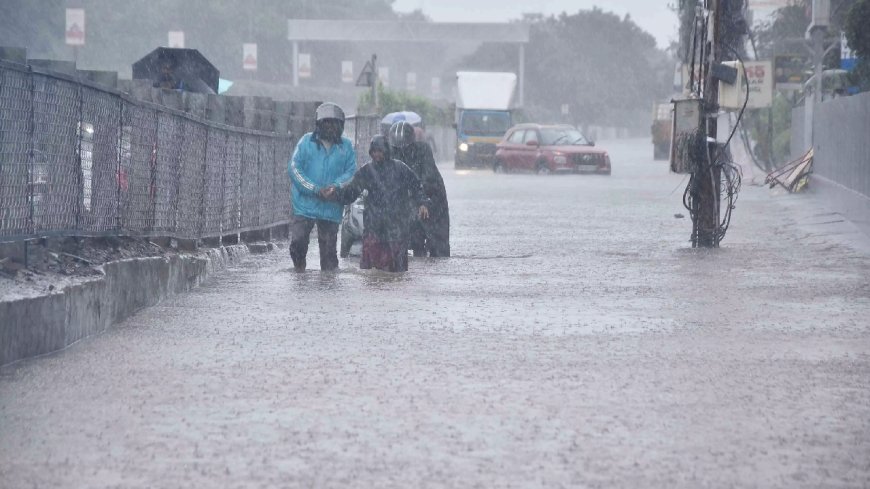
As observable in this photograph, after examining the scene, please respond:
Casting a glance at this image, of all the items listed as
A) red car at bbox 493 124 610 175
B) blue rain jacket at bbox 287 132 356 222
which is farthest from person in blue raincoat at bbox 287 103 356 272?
red car at bbox 493 124 610 175

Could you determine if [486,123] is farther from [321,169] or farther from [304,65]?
[321,169]

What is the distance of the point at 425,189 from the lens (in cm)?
1686

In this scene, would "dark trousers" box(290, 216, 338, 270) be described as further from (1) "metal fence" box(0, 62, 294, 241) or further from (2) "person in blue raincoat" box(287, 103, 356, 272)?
(1) "metal fence" box(0, 62, 294, 241)

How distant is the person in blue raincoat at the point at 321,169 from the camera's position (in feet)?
48.9

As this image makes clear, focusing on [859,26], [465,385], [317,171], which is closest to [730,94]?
[317,171]

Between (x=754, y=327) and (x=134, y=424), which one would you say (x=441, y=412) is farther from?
(x=754, y=327)

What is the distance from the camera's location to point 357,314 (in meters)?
11.4

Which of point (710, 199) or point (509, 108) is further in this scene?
point (509, 108)

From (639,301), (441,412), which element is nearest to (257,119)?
(639,301)

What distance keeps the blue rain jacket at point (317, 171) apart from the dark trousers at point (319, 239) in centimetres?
12

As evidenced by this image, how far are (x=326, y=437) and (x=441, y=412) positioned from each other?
0.77 metres

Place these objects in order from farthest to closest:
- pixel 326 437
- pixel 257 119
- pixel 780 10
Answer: pixel 780 10 → pixel 257 119 → pixel 326 437

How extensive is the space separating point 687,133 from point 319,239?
5314 mm

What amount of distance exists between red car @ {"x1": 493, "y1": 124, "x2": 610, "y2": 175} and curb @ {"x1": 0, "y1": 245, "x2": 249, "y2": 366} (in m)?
33.4
